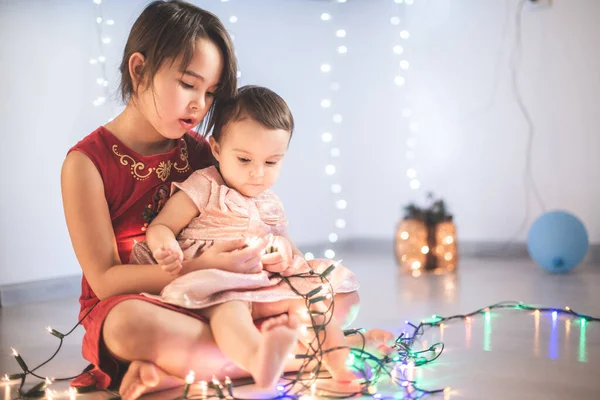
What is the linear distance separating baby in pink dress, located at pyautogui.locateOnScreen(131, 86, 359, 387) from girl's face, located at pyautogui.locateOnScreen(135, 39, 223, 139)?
0.06m

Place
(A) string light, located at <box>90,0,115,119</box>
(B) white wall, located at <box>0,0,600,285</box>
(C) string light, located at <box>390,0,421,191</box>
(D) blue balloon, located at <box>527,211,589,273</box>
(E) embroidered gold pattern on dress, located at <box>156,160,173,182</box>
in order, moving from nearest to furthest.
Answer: (E) embroidered gold pattern on dress, located at <box>156,160,173,182</box> < (B) white wall, located at <box>0,0,600,285</box> < (A) string light, located at <box>90,0,115,119</box> < (D) blue balloon, located at <box>527,211,589,273</box> < (C) string light, located at <box>390,0,421,191</box>

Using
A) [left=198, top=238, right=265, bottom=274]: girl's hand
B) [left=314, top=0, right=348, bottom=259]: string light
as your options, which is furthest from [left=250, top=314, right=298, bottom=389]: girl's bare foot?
[left=314, top=0, right=348, bottom=259]: string light

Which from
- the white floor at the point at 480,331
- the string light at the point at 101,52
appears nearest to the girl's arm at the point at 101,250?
the white floor at the point at 480,331

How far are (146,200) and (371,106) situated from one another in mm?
2288

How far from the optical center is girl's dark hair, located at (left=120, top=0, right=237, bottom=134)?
4.32 feet

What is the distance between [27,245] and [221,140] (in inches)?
49.0

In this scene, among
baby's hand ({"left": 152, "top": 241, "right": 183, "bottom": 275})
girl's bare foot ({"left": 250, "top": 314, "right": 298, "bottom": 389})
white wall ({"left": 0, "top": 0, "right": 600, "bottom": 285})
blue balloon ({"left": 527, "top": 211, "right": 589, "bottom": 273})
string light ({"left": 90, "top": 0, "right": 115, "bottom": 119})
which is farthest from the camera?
blue balloon ({"left": 527, "top": 211, "right": 589, "bottom": 273})

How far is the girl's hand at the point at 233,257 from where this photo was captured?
1.24 m

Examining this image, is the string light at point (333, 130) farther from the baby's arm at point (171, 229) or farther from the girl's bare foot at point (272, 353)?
the girl's bare foot at point (272, 353)

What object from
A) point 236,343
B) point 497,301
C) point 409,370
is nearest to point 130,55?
point 236,343

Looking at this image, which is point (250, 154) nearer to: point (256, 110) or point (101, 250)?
point (256, 110)

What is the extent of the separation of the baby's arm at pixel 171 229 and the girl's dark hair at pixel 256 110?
0.53 feet

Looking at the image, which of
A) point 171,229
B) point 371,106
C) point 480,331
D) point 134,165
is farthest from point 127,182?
point 371,106

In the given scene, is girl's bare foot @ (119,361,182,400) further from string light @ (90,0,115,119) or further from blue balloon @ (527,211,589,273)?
blue balloon @ (527,211,589,273)
